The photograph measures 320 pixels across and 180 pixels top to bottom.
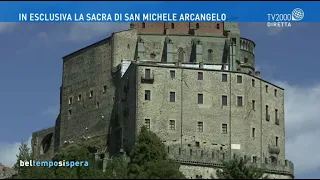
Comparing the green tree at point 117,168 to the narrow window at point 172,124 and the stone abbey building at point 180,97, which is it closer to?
the stone abbey building at point 180,97

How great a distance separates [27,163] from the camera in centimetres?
9912

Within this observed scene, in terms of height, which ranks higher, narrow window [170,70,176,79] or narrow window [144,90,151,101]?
narrow window [170,70,176,79]

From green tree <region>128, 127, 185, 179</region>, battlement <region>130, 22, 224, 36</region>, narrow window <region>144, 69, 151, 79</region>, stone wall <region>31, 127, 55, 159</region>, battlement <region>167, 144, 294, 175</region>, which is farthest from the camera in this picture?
stone wall <region>31, 127, 55, 159</region>

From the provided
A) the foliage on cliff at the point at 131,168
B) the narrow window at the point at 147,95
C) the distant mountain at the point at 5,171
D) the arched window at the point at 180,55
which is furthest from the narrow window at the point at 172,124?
the distant mountain at the point at 5,171

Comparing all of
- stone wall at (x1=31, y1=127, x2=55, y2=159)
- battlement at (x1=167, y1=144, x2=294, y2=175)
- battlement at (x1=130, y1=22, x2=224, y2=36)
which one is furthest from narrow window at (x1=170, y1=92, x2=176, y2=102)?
stone wall at (x1=31, y1=127, x2=55, y2=159)

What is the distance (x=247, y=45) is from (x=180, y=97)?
16447 millimetres

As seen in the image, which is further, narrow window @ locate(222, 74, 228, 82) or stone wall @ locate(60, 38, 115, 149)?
stone wall @ locate(60, 38, 115, 149)

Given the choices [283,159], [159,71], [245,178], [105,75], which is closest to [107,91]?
[105,75]

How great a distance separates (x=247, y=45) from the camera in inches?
4560

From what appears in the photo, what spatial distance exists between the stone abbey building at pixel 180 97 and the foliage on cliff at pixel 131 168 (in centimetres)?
360

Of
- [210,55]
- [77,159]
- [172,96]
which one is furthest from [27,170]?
[210,55]

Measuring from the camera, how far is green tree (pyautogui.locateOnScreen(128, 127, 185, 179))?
286 feet

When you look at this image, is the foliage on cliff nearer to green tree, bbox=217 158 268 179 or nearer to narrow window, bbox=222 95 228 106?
green tree, bbox=217 158 268 179

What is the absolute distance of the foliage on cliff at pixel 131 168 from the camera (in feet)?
285
